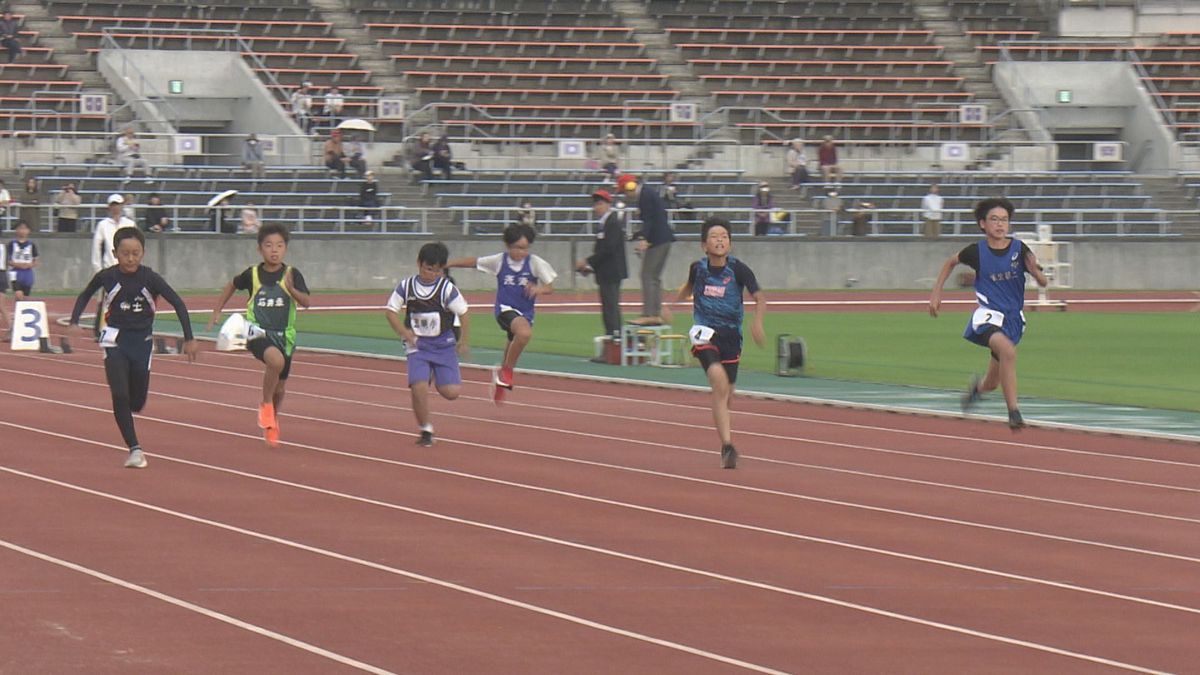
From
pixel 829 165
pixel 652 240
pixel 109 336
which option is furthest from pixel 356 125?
pixel 109 336

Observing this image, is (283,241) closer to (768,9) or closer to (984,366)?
(984,366)

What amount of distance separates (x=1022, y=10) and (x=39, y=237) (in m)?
28.6

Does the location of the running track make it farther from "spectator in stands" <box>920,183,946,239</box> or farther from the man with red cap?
"spectator in stands" <box>920,183,946,239</box>

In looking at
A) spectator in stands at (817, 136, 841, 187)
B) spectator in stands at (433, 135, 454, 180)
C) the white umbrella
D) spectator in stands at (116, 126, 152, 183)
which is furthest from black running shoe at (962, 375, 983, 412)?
spectator in stands at (817, 136, 841, 187)

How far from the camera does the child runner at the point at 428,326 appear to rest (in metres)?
14.8

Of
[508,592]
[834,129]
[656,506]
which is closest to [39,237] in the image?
[834,129]

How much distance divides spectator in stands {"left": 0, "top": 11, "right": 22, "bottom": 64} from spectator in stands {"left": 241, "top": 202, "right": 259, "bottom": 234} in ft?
24.8

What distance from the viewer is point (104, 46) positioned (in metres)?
46.5

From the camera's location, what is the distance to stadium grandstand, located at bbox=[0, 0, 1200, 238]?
43.5 meters

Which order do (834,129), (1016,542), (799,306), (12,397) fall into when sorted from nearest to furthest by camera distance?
(1016,542) < (12,397) < (799,306) < (834,129)

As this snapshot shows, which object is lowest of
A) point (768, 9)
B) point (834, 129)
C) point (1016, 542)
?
point (1016, 542)

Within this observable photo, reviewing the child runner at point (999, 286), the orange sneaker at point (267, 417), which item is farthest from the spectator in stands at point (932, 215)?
the orange sneaker at point (267, 417)

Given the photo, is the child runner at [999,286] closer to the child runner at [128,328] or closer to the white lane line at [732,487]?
the white lane line at [732,487]

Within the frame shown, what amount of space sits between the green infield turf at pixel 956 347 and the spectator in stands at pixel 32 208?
29.9ft
